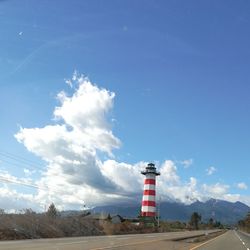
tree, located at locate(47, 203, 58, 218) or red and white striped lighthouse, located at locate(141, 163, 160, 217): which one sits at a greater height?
red and white striped lighthouse, located at locate(141, 163, 160, 217)

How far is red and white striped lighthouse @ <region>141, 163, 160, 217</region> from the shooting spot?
96.2 m

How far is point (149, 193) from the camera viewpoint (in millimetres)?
97500

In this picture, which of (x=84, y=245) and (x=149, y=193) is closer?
(x=84, y=245)

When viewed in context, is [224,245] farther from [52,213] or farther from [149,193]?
[149,193]

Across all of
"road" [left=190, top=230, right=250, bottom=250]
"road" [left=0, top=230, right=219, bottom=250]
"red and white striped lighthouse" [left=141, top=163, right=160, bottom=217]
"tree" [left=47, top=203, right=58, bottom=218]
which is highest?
"red and white striped lighthouse" [left=141, top=163, right=160, bottom=217]

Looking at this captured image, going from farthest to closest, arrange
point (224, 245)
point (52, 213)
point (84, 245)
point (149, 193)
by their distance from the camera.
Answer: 1. point (149, 193)
2. point (52, 213)
3. point (224, 245)
4. point (84, 245)

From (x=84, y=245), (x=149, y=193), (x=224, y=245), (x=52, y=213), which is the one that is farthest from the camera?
(x=149, y=193)

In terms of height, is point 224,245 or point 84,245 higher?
point 224,245

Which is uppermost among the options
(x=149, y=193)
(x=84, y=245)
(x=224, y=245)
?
(x=149, y=193)

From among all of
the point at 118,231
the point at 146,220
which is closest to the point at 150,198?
the point at 146,220

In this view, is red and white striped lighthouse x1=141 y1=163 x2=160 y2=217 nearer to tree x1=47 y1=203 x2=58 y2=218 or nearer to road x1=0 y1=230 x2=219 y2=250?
tree x1=47 y1=203 x2=58 y2=218

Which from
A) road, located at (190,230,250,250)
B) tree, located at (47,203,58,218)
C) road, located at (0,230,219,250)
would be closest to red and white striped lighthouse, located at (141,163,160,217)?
tree, located at (47,203,58,218)

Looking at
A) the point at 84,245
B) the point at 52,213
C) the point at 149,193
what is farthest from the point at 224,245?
the point at 149,193

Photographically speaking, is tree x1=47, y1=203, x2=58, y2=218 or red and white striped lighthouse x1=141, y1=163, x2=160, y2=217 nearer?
tree x1=47, y1=203, x2=58, y2=218
